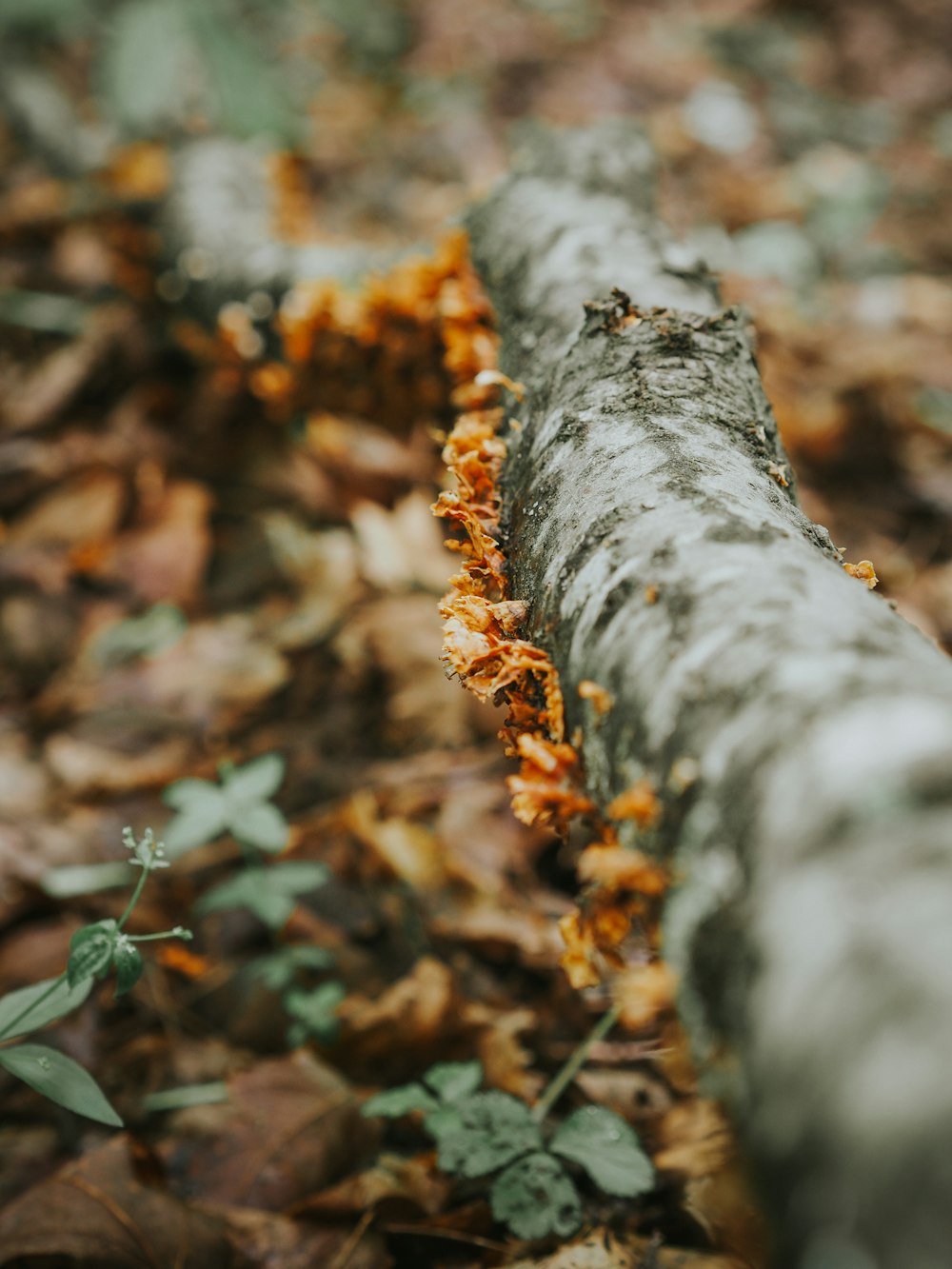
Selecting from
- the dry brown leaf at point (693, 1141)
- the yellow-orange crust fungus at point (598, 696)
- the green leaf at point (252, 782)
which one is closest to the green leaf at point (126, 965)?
the green leaf at point (252, 782)

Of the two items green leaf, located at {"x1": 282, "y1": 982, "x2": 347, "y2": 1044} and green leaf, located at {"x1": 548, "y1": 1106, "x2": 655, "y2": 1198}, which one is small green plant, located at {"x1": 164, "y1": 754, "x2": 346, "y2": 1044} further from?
green leaf, located at {"x1": 548, "y1": 1106, "x2": 655, "y2": 1198}

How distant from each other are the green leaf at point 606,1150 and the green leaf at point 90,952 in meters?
0.72

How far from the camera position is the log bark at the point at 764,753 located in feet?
1.59

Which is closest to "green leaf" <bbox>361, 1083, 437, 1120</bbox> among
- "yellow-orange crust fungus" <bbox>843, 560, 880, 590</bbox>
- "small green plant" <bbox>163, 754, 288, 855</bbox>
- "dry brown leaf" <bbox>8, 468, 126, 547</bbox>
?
"small green plant" <bbox>163, 754, 288, 855</bbox>

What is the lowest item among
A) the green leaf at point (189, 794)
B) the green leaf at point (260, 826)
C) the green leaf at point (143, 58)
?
the green leaf at point (260, 826)

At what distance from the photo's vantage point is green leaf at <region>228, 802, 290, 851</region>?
151cm

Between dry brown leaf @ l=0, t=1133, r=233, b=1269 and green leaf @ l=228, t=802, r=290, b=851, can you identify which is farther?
green leaf @ l=228, t=802, r=290, b=851

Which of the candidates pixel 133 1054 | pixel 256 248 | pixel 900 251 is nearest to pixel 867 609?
pixel 133 1054

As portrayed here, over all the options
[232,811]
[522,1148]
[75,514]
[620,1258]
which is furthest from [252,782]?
[75,514]

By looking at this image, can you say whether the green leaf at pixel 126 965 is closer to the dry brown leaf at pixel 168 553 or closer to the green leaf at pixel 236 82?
the dry brown leaf at pixel 168 553

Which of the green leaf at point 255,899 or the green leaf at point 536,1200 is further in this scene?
the green leaf at point 255,899

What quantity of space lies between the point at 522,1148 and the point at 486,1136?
6cm

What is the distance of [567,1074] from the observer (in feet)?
4.58

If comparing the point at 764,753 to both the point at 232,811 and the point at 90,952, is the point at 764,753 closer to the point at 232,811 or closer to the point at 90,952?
the point at 90,952
